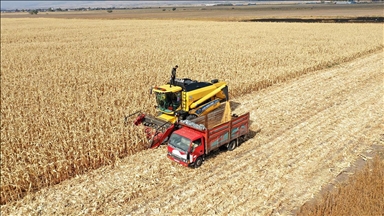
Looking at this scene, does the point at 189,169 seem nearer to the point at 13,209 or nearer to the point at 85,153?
the point at 85,153

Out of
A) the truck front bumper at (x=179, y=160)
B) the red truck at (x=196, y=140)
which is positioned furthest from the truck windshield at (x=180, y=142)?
the truck front bumper at (x=179, y=160)

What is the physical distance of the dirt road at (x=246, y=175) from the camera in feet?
24.8

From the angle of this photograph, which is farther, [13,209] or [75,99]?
[75,99]

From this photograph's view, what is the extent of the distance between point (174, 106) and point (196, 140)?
80.8 inches

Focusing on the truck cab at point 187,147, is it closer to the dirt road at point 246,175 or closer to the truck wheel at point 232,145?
the dirt road at point 246,175

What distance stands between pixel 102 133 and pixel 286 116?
295 inches

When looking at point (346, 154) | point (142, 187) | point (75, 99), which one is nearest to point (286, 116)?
point (346, 154)

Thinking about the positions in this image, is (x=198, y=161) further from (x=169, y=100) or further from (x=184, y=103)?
(x=169, y=100)

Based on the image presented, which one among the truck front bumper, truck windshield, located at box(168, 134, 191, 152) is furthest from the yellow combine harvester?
the truck front bumper

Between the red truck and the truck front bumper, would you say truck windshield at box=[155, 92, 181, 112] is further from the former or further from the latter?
the truck front bumper

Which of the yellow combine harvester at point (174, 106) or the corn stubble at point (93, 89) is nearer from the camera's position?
the corn stubble at point (93, 89)

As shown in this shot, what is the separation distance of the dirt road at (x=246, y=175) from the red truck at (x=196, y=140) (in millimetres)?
378

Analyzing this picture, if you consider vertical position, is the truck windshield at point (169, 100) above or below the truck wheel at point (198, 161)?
above

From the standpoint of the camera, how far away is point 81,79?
18516 mm
